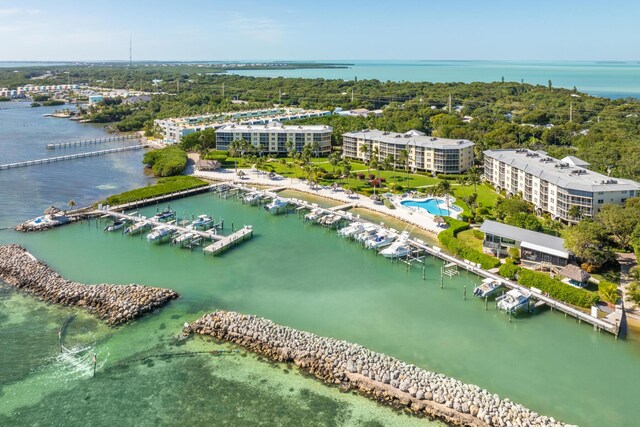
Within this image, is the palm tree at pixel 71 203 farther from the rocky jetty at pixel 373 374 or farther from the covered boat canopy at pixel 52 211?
the rocky jetty at pixel 373 374

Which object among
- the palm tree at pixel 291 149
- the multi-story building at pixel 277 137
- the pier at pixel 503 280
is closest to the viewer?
the pier at pixel 503 280

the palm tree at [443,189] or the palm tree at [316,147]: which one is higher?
the palm tree at [316,147]

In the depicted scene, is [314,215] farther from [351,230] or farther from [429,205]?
[429,205]

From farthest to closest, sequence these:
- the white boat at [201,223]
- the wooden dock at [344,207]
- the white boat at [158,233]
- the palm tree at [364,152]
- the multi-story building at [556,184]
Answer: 1. the palm tree at [364,152]
2. the wooden dock at [344,207]
3. the white boat at [201,223]
4. the white boat at [158,233]
5. the multi-story building at [556,184]

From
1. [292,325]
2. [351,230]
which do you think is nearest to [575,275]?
[351,230]

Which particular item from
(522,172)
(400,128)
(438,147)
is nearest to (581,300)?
(522,172)

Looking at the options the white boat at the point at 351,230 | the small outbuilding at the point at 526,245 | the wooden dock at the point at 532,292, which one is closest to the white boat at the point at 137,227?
the white boat at the point at 351,230

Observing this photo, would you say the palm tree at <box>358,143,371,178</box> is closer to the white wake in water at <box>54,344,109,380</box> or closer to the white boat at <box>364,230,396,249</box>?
the white boat at <box>364,230,396,249</box>
